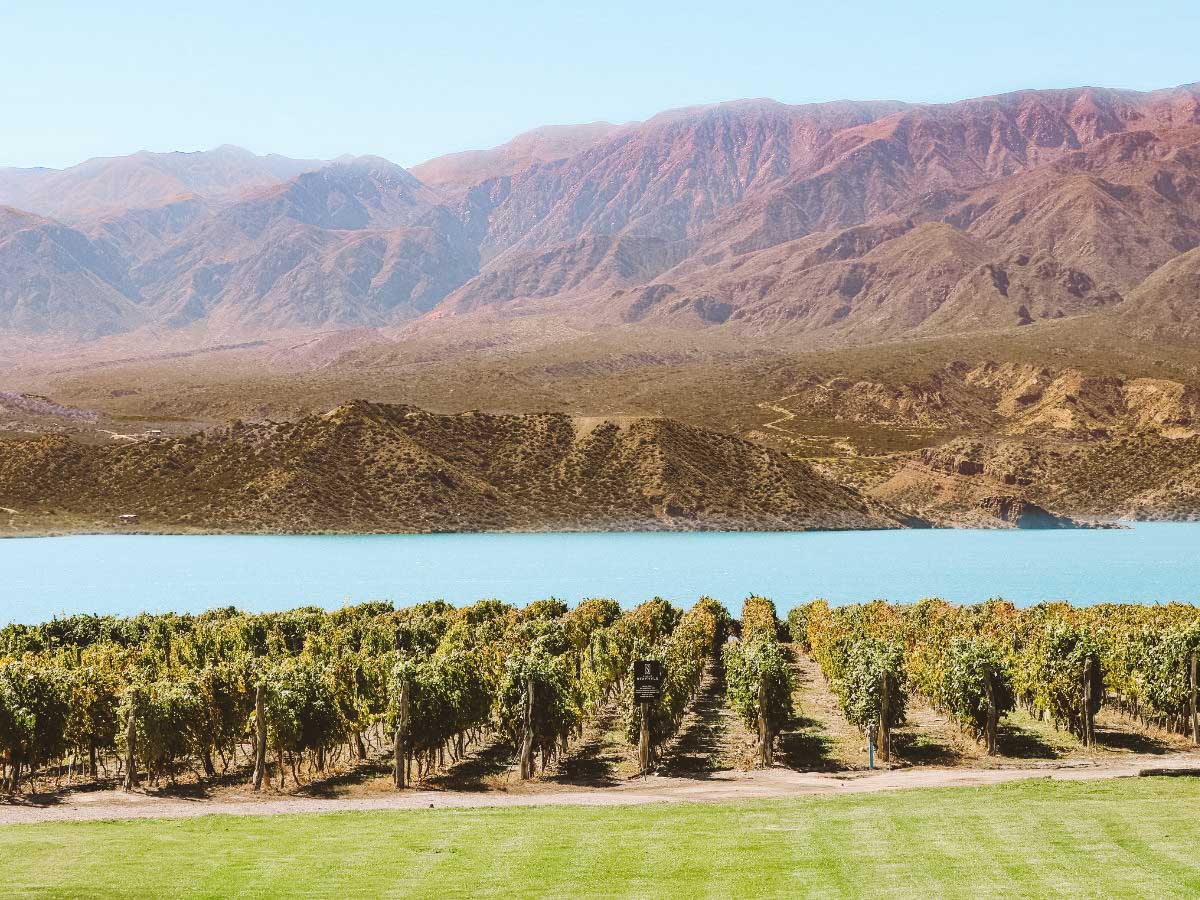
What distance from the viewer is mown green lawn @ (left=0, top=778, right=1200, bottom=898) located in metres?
19.2

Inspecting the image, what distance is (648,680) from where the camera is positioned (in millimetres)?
32344

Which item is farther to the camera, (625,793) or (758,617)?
(758,617)

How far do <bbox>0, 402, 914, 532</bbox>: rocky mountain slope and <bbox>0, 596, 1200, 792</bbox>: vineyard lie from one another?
307 ft

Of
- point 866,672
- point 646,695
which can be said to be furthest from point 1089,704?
point 646,695

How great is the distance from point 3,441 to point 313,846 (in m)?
146

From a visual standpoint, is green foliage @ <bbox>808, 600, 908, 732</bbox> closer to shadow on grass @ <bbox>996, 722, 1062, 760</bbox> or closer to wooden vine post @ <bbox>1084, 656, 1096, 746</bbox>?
shadow on grass @ <bbox>996, 722, 1062, 760</bbox>

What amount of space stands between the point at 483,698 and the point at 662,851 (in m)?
15.3

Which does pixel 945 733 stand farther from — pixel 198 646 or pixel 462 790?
pixel 198 646

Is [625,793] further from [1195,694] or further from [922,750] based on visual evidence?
[1195,694]

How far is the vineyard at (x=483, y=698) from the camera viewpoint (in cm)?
3284

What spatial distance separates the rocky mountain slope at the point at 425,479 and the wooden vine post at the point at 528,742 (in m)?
106

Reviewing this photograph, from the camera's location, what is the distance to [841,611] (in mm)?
66375

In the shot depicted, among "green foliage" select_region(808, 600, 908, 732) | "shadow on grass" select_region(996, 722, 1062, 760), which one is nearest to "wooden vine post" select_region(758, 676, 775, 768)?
"green foliage" select_region(808, 600, 908, 732)

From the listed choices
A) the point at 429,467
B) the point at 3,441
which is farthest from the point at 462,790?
the point at 3,441
